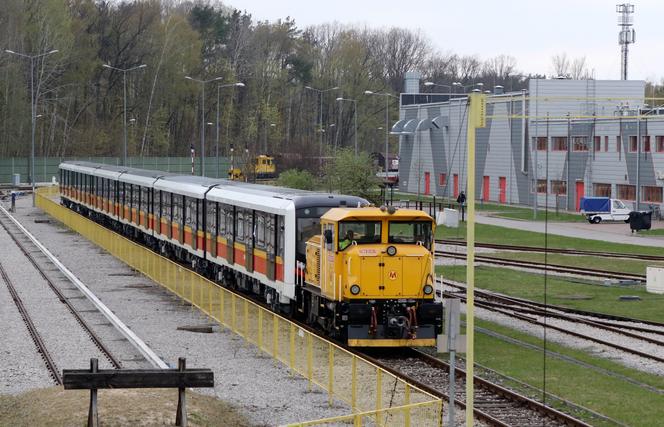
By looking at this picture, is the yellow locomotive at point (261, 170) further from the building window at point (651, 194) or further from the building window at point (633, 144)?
the building window at point (651, 194)

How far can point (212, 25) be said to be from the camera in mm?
135750

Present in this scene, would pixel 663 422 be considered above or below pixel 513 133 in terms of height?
below

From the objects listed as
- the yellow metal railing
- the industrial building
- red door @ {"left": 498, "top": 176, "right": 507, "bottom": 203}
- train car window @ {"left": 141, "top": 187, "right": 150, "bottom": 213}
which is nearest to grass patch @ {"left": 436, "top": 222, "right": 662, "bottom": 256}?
the industrial building

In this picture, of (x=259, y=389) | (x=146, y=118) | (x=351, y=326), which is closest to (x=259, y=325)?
(x=351, y=326)

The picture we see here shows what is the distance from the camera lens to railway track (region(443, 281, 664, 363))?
25609 millimetres

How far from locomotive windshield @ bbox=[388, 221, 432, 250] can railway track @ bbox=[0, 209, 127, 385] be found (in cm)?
600

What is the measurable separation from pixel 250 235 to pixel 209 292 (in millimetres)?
2220

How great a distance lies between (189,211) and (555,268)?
1362 centimetres

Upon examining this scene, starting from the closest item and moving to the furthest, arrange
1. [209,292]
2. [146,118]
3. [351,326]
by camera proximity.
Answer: [351,326] < [209,292] < [146,118]

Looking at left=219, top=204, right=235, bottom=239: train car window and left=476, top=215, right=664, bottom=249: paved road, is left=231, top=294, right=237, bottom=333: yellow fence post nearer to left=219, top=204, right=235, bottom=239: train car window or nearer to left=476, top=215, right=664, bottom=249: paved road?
left=219, top=204, right=235, bottom=239: train car window

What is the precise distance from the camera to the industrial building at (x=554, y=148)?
69438 mm

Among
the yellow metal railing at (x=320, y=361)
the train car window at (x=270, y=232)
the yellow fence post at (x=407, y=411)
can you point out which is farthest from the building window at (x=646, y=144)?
the yellow fence post at (x=407, y=411)

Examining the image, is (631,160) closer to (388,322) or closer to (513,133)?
(513,133)

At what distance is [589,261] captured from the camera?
4628 centimetres
